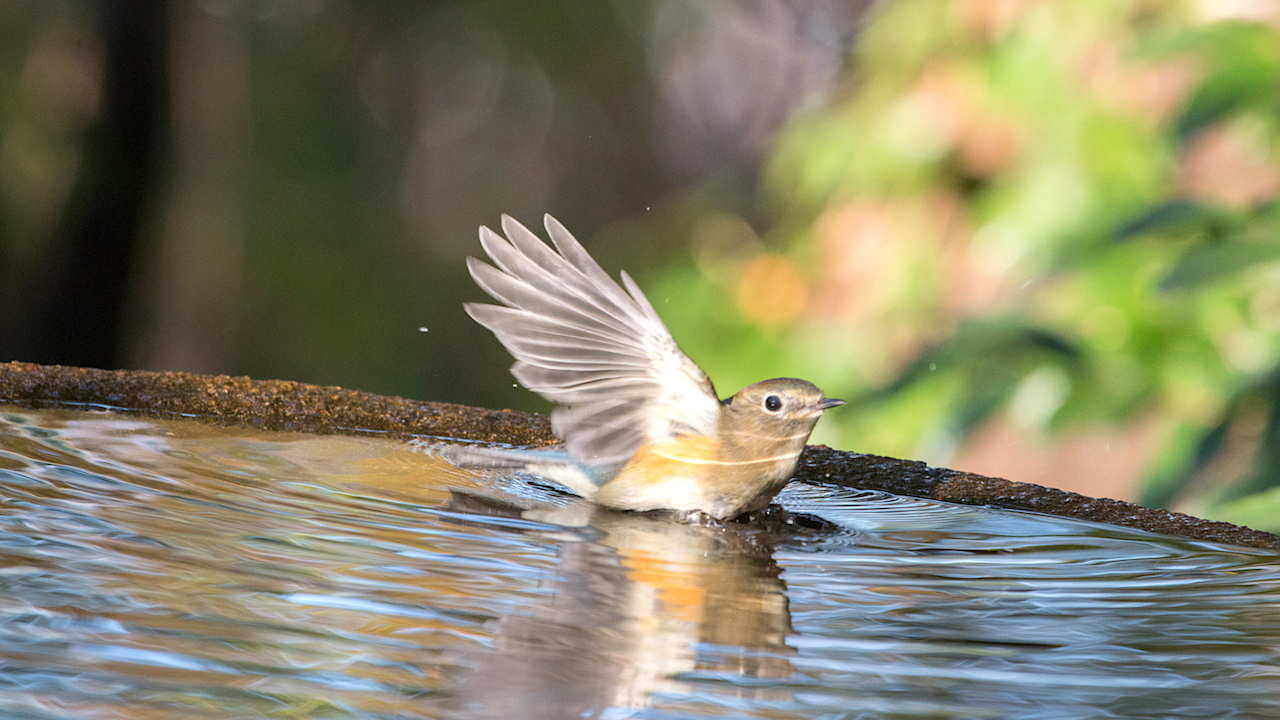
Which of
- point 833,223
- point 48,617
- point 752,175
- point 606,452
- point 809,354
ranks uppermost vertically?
point 752,175

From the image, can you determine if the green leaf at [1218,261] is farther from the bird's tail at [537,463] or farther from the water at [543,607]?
the bird's tail at [537,463]

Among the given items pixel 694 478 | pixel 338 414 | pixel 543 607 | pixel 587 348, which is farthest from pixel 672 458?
pixel 543 607

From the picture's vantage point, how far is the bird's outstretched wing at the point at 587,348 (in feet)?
4.73

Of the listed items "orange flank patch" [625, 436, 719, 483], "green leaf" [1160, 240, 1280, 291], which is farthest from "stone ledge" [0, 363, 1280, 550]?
"green leaf" [1160, 240, 1280, 291]

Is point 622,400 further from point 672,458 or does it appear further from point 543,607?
point 543,607

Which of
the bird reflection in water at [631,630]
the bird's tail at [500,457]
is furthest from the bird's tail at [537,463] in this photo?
the bird reflection in water at [631,630]

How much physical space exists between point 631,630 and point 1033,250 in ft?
8.99

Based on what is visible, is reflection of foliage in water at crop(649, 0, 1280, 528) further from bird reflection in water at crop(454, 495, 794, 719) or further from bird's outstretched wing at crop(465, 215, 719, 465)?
bird reflection in water at crop(454, 495, 794, 719)

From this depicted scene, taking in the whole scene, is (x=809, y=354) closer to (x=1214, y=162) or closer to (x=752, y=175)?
(x=1214, y=162)

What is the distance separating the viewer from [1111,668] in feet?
2.73

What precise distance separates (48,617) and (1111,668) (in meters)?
0.68

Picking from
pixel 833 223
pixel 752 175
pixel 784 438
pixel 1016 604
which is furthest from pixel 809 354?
pixel 1016 604

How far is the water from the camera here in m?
0.69

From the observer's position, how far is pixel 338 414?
73.8 inches
